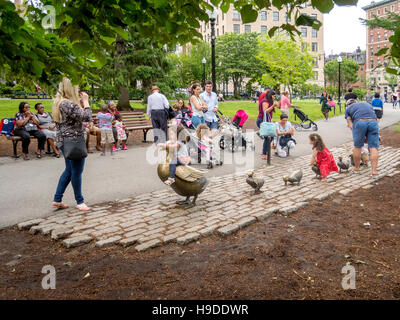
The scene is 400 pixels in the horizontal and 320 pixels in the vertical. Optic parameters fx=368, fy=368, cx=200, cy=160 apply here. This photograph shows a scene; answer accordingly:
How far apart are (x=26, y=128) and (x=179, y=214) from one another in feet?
24.3

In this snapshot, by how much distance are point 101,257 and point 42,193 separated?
3.45 meters

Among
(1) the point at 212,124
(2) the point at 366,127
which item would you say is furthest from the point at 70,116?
(2) the point at 366,127

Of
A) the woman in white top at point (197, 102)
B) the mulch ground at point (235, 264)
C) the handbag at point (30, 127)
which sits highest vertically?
the woman in white top at point (197, 102)

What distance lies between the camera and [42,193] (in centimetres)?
706

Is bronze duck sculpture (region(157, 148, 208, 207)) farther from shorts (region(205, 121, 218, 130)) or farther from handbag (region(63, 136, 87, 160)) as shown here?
shorts (region(205, 121, 218, 130))

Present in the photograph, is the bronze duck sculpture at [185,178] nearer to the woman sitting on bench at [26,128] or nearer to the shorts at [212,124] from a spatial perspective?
the shorts at [212,124]

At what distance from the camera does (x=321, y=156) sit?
7648 mm

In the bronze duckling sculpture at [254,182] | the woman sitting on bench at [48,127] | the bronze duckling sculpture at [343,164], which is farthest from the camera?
the woman sitting on bench at [48,127]

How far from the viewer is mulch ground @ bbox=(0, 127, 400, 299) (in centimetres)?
340

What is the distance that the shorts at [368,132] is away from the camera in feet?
26.4

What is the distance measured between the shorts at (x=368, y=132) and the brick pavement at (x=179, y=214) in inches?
32.2

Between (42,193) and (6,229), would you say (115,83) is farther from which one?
(6,229)

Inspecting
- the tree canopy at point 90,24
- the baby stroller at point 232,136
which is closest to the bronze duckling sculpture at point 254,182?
the tree canopy at point 90,24

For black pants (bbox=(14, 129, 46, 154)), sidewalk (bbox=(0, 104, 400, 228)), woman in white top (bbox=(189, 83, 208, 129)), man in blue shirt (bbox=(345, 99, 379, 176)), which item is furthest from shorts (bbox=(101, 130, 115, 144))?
man in blue shirt (bbox=(345, 99, 379, 176))
